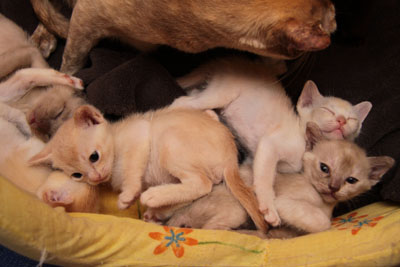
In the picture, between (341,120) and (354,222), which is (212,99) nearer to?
(341,120)

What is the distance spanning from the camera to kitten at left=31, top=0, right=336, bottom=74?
137 centimetres

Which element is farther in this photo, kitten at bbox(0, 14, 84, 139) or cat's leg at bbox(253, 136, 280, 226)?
kitten at bbox(0, 14, 84, 139)

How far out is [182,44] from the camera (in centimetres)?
159

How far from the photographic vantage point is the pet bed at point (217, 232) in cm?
118

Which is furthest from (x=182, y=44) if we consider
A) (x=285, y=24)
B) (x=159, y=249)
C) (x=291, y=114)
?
(x=159, y=249)

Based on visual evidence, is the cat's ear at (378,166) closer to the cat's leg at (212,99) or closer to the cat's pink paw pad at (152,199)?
the cat's leg at (212,99)

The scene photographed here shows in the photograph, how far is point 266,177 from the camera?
155 centimetres

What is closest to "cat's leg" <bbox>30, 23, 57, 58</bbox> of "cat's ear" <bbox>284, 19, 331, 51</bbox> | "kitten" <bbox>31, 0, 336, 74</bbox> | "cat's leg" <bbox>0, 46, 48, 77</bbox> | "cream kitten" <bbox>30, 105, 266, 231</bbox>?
"cat's leg" <bbox>0, 46, 48, 77</bbox>

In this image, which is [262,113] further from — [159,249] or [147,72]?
[159,249]

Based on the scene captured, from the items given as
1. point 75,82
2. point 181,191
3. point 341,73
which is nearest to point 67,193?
point 181,191

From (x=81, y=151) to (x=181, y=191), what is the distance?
40 cm

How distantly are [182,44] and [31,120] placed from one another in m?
0.70

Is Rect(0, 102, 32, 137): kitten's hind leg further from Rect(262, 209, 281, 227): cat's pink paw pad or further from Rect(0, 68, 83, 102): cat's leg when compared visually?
Rect(262, 209, 281, 227): cat's pink paw pad

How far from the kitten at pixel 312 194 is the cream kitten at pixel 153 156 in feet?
0.20
